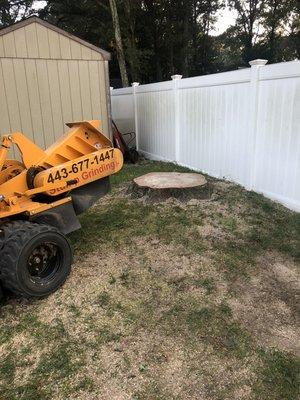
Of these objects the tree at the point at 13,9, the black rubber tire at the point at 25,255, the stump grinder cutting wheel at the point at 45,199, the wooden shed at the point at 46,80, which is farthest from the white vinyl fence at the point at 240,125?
the tree at the point at 13,9

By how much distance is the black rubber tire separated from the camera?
3121mm

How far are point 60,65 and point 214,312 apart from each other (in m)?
6.28

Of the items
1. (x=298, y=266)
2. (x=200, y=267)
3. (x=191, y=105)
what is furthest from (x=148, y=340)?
(x=191, y=105)

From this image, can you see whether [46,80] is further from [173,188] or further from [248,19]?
[248,19]

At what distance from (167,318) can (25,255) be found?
4.20ft

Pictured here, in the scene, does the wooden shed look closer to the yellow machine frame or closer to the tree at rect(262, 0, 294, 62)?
the yellow machine frame

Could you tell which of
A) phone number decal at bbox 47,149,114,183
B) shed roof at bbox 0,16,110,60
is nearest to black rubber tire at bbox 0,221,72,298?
phone number decal at bbox 47,149,114,183

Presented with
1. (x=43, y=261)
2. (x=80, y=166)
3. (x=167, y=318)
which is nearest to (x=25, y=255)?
(x=43, y=261)

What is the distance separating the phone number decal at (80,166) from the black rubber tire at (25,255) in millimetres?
541

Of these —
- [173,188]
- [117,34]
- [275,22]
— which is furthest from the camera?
[275,22]

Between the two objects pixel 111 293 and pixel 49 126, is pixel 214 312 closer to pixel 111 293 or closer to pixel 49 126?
pixel 111 293

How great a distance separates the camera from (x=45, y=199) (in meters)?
Answer: 3.80

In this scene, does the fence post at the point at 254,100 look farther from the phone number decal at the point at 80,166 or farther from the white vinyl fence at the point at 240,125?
the phone number decal at the point at 80,166

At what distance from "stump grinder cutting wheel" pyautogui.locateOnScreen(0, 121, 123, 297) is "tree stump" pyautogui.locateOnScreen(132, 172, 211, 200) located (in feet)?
4.24
